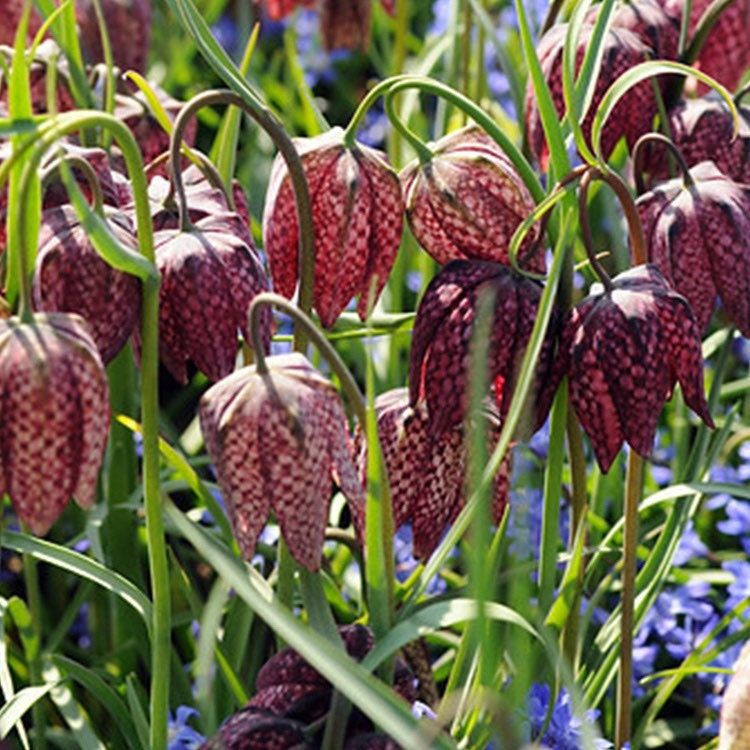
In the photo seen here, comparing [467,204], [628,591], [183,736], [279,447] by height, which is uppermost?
[467,204]

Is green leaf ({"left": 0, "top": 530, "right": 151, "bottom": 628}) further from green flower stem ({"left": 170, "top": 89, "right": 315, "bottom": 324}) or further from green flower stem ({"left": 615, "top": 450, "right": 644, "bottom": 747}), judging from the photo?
green flower stem ({"left": 615, "top": 450, "right": 644, "bottom": 747})

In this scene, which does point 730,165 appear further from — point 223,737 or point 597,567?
point 223,737

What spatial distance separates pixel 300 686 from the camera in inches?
52.8

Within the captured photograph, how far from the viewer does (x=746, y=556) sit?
216 cm

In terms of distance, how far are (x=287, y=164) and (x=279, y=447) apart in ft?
0.84

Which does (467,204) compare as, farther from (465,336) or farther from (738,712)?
(738,712)

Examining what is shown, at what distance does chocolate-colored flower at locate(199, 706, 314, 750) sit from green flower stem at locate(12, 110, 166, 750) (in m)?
0.09

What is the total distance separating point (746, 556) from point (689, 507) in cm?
51

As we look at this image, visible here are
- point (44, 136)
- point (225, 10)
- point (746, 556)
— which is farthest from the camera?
point (225, 10)

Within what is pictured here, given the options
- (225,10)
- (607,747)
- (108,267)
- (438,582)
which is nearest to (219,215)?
(108,267)

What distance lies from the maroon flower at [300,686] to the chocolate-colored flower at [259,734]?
30 millimetres

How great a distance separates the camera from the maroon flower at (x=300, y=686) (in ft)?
4.37

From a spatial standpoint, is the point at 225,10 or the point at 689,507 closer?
the point at 689,507

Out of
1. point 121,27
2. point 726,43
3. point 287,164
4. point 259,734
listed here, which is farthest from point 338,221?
point 121,27
